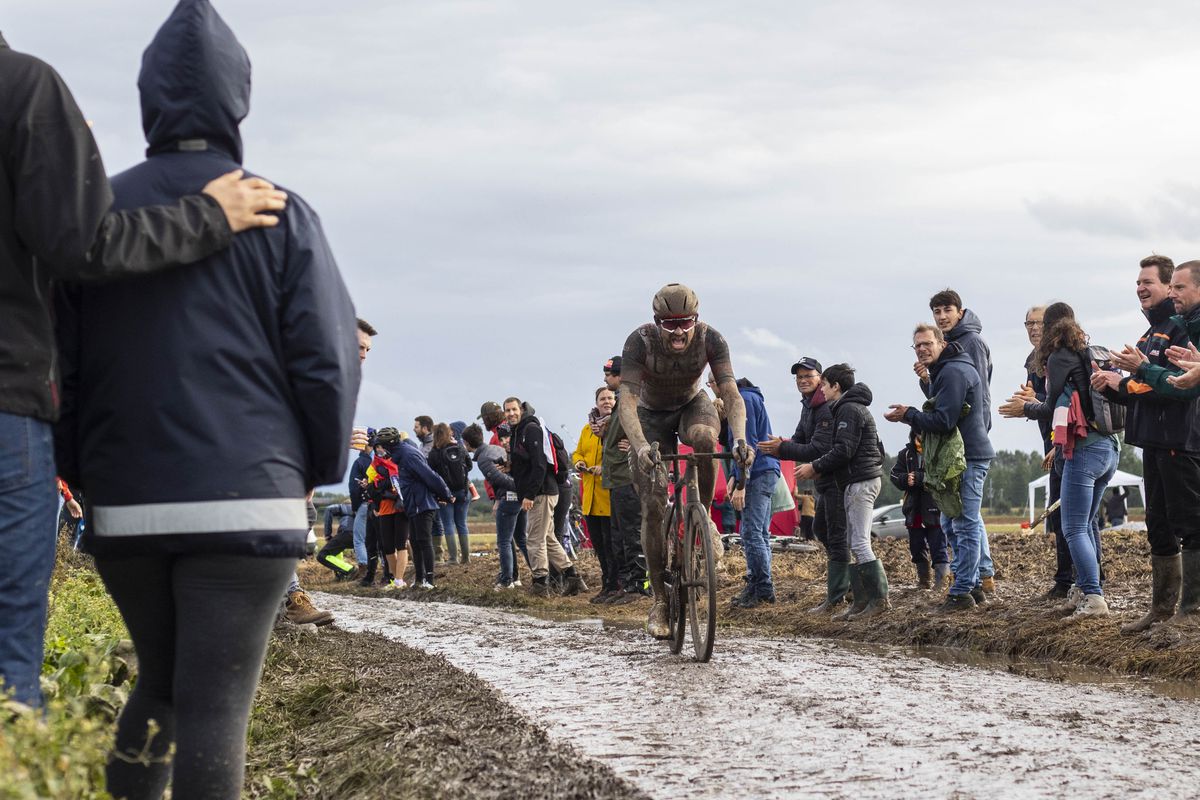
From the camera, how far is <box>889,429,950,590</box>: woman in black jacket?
46.3 feet

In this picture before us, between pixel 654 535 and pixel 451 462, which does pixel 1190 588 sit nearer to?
pixel 654 535

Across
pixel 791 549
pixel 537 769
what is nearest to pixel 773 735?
pixel 537 769

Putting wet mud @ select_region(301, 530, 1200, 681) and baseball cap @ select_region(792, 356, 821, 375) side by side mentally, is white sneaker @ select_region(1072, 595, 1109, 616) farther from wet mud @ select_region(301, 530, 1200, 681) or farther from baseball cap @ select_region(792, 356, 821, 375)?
baseball cap @ select_region(792, 356, 821, 375)

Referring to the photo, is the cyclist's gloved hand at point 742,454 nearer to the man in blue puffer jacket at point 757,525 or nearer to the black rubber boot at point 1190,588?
the black rubber boot at point 1190,588

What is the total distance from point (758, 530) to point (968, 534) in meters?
2.65

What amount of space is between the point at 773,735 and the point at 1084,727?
143 cm

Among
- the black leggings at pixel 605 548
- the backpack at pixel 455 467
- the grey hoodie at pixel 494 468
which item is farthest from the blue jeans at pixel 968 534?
the backpack at pixel 455 467

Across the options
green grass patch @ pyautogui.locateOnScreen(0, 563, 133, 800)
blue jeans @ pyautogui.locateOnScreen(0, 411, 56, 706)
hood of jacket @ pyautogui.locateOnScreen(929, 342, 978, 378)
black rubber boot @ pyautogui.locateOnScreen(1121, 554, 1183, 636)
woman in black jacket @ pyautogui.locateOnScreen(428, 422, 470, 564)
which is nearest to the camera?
green grass patch @ pyautogui.locateOnScreen(0, 563, 133, 800)

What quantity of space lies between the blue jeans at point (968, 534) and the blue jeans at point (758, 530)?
234 cm

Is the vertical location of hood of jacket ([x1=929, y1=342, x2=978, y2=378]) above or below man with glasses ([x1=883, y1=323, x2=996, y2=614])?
above

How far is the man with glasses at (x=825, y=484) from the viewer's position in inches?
523

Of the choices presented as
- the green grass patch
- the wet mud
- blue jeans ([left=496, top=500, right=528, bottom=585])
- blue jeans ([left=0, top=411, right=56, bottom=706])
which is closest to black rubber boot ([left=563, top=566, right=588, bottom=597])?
the wet mud

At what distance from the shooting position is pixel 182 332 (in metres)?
3.72

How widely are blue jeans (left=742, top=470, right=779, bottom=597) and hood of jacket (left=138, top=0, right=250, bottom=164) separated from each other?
10644mm
